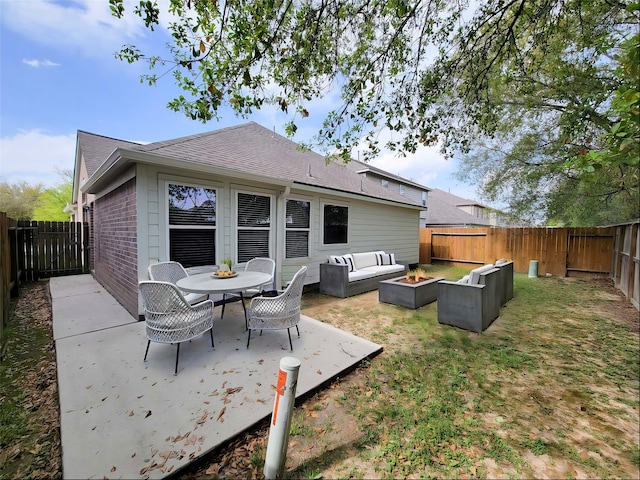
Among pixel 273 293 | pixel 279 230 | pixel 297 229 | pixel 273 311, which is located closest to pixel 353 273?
pixel 297 229

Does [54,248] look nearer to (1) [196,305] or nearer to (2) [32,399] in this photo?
(2) [32,399]

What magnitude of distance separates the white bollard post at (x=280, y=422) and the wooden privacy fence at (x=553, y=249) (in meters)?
8.55

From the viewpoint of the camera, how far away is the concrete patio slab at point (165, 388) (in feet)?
6.26

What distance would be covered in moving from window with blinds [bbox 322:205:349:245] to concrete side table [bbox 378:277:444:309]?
2339 mm

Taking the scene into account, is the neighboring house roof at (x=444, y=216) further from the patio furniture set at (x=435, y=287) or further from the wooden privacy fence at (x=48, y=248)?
the wooden privacy fence at (x=48, y=248)

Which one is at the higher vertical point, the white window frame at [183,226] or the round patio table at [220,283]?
the white window frame at [183,226]

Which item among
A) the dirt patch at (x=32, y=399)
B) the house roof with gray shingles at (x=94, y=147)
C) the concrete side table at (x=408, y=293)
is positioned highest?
the house roof with gray shingles at (x=94, y=147)

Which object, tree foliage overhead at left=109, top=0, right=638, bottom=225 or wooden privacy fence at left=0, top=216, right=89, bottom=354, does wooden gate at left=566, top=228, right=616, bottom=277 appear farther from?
wooden privacy fence at left=0, top=216, right=89, bottom=354

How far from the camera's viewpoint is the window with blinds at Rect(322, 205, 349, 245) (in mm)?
7699

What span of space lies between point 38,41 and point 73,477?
23.9ft

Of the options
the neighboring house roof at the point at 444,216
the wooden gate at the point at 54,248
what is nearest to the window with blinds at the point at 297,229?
the wooden gate at the point at 54,248

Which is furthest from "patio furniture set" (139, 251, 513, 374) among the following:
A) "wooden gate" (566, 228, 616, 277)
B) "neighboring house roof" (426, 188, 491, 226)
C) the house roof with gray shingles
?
"neighboring house roof" (426, 188, 491, 226)

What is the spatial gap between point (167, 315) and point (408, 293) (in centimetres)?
461

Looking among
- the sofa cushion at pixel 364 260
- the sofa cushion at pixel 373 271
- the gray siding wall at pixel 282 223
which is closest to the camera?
the gray siding wall at pixel 282 223
